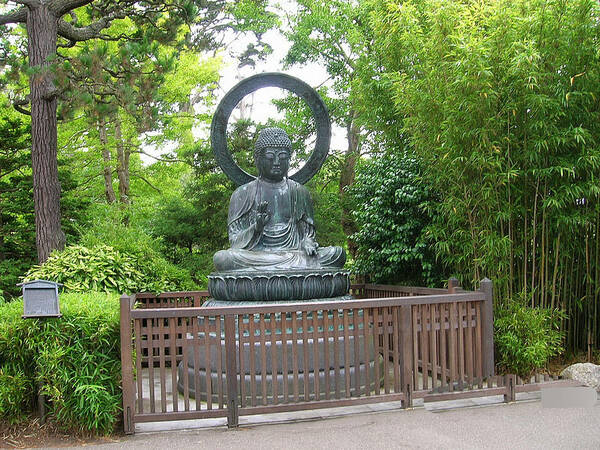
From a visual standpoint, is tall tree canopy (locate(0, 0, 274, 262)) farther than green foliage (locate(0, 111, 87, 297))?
No

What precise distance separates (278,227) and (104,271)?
6.63 ft

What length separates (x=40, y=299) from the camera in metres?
3.74

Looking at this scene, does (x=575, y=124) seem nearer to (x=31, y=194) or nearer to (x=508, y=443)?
(x=508, y=443)

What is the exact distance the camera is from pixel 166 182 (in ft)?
42.7

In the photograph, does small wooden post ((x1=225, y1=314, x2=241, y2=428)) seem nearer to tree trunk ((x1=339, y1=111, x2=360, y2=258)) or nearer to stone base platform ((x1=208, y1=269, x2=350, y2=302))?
stone base platform ((x1=208, y1=269, x2=350, y2=302))

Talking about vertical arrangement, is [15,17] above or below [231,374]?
above

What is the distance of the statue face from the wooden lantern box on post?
2850mm

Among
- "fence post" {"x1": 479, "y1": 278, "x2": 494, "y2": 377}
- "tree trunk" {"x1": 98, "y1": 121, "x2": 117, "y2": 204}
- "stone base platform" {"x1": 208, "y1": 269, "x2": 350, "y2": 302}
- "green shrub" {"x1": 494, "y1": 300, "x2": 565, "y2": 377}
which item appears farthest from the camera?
"tree trunk" {"x1": 98, "y1": 121, "x2": 117, "y2": 204}

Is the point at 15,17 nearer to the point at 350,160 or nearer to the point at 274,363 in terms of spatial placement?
the point at 350,160

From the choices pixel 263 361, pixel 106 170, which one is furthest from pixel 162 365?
pixel 106 170

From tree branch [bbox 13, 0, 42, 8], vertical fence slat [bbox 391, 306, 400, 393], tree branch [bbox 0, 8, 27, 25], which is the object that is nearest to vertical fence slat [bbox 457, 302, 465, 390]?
vertical fence slat [bbox 391, 306, 400, 393]

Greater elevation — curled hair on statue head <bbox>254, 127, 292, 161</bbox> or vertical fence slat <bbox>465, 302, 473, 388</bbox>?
curled hair on statue head <bbox>254, 127, 292, 161</bbox>

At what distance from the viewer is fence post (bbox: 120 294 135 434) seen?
Result: 377cm


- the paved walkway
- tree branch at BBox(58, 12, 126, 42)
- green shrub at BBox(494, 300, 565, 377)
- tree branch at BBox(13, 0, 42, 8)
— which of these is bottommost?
the paved walkway
